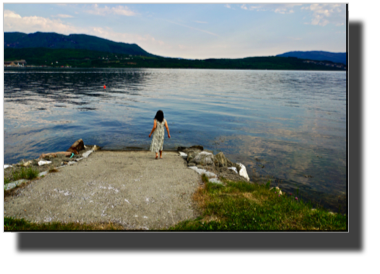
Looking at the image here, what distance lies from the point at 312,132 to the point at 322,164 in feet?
28.8

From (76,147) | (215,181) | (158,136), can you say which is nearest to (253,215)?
(215,181)

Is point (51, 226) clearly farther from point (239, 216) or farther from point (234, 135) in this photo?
point (234, 135)

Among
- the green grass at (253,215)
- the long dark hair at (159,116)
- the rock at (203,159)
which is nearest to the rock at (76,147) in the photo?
the long dark hair at (159,116)

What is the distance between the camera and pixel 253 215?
21.2 feet

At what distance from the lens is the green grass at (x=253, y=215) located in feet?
19.4

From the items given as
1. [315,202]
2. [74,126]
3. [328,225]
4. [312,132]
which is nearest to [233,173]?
[315,202]

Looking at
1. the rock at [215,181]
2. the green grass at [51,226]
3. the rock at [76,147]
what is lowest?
the rock at [215,181]

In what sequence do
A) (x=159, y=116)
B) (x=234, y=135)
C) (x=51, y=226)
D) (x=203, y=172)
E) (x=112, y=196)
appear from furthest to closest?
(x=234, y=135), (x=159, y=116), (x=203, y=172), (x=112, y=196), (x=51, y=226)

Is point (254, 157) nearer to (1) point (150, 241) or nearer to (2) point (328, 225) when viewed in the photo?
(2) point (328, 225)

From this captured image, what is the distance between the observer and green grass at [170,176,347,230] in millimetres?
5898

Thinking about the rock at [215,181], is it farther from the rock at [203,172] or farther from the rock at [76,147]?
the rock at [76,147]

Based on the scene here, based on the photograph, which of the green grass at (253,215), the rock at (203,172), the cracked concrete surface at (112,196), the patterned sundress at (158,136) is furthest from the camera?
the patterned sundress at (158,136)

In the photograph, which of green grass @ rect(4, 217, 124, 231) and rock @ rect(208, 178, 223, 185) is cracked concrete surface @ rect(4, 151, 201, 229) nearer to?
green grass @ rect(4, 217, 124, 231)

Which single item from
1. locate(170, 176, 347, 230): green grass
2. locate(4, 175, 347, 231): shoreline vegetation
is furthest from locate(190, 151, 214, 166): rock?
locate(4, 175, 347, 231): shoreline vegetation
